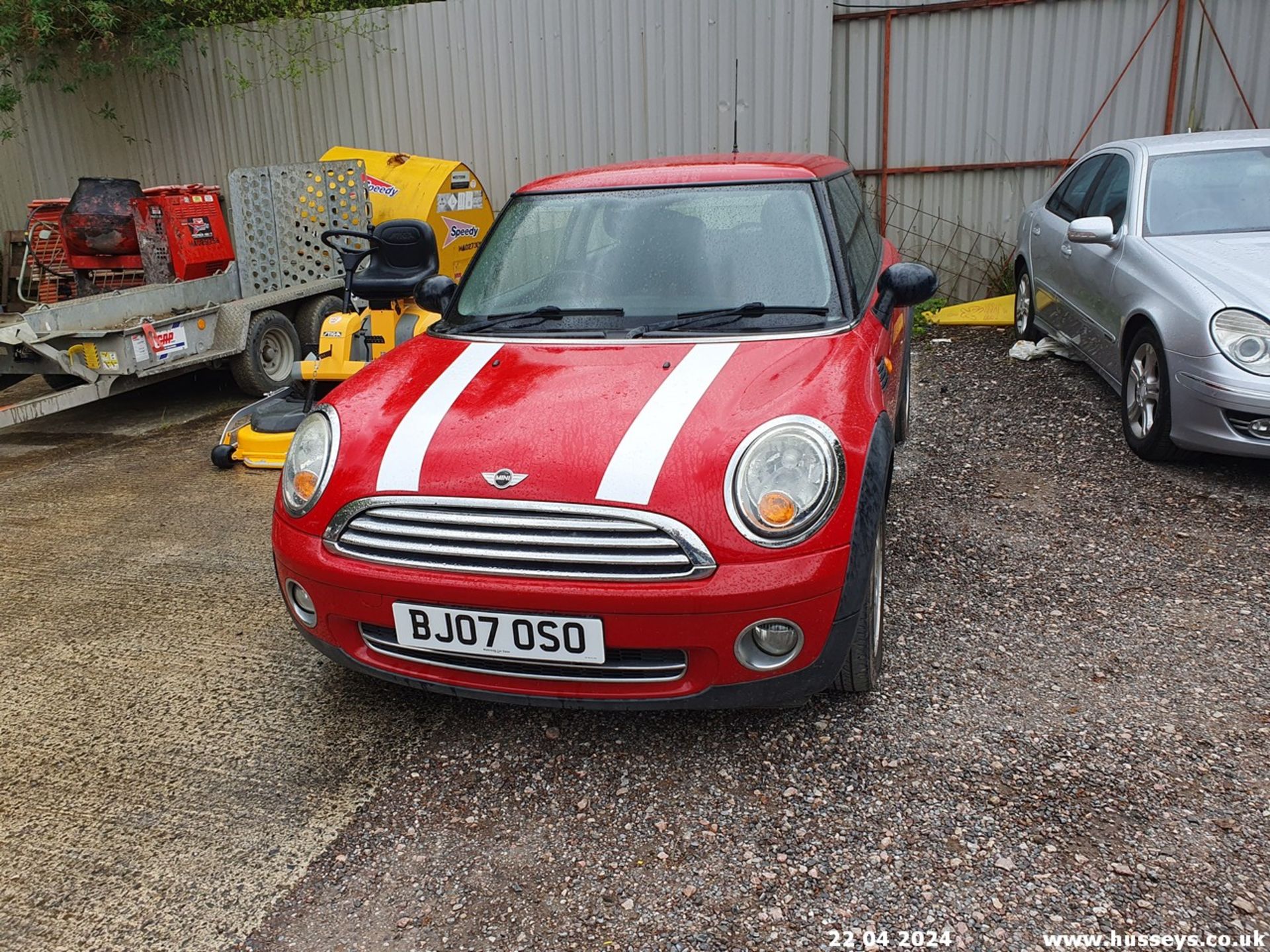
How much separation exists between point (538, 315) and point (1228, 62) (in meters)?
6.73

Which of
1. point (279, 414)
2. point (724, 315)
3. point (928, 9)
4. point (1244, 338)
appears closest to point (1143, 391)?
point (1244, 338)

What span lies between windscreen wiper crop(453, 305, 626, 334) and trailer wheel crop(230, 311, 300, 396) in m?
3.67

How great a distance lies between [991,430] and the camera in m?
5.26

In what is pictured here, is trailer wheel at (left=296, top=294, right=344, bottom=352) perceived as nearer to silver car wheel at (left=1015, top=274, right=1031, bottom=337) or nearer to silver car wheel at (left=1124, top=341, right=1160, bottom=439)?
silver car wheel at (left=1015, top=274, right=1031, bottom=337)

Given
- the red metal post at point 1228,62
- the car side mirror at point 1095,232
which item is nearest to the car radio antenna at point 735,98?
the car side mirror at point 1095,232

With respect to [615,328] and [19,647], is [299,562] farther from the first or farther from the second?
[19,647]

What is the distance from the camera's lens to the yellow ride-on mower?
5055 millimetres

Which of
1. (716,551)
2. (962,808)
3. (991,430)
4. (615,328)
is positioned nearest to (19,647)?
(615,328)

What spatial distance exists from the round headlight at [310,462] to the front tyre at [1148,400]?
3551 mm

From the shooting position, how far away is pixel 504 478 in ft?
7.95

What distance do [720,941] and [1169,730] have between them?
143 cm

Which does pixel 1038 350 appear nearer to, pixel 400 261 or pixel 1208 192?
pixel 1208 192

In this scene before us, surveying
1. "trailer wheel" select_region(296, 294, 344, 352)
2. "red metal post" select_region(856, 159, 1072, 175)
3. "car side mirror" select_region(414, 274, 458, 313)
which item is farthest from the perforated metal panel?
"red metal post" select_region(856, 159, 1072, 175)

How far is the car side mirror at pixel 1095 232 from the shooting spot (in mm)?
4852
